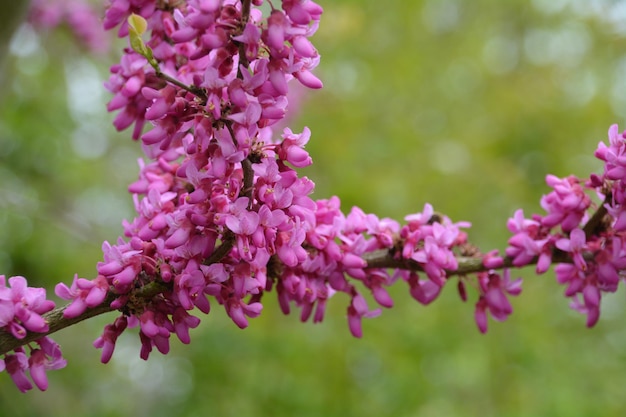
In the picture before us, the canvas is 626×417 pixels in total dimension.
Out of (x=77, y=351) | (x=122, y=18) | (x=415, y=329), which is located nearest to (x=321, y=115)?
(x=415, y=329)

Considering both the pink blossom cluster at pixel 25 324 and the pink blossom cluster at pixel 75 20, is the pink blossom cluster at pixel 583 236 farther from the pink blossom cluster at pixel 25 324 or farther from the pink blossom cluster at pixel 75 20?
the pink blossom cluster at pixel 75 20

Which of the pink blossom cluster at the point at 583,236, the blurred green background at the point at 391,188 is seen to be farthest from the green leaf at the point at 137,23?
the blurred green background at the point at 391,188

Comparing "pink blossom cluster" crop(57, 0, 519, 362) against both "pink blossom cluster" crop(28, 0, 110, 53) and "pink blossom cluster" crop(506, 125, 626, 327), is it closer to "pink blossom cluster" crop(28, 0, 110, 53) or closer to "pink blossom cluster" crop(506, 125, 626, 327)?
"pink blossom cluster" crop(506, 125, 626, 327)

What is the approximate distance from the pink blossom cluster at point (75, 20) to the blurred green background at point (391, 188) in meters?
0.13

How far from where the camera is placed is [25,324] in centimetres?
138

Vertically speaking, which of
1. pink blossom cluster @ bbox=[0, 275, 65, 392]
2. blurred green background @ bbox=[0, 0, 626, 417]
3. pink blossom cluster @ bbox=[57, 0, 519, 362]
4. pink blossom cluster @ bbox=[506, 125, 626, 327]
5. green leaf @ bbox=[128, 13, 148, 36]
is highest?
blurred green background @ bbox=[0, 0, 626, 417]

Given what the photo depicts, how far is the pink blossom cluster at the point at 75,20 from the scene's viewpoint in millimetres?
4586

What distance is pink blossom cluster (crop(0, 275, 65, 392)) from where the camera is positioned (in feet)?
4.52

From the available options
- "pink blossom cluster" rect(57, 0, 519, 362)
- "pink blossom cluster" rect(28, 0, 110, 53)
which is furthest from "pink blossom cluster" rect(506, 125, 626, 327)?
"pink blossom cluster" rect(28, 0, 110, 53)

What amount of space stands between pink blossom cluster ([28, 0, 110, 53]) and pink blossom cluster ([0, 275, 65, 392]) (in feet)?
11.7

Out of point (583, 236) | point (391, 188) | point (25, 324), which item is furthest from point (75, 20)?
point (583, 236)

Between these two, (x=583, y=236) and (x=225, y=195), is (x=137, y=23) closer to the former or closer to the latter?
(x=225, y=195)

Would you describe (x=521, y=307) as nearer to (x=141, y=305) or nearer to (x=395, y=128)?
(x=395, y=128)

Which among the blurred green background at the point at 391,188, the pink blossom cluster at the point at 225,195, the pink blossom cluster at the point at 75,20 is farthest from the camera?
the pink blossom cluster at the point at 75,20
